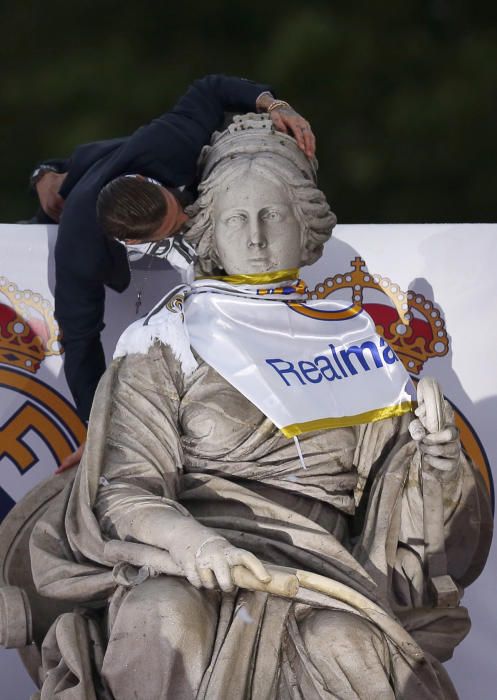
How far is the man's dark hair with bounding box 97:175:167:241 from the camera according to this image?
5023 millimetres

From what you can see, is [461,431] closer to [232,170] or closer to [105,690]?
[232,170]

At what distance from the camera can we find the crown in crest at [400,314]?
5.80 m

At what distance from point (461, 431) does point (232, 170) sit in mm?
1161

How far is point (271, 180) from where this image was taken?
4.90m

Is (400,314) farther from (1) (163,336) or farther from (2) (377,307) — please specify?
(1) (163,336)

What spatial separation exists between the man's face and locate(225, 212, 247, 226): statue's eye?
0.19 meters

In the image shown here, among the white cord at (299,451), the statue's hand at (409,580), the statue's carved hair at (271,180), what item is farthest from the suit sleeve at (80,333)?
the statue's hand at (409,580)

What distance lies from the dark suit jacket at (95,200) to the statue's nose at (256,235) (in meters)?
0.43

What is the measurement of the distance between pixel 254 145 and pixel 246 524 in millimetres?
975

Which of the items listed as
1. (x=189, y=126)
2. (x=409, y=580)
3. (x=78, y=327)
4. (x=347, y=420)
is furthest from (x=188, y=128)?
(x=409, y=580)

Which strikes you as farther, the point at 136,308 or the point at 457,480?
the point at 136,308

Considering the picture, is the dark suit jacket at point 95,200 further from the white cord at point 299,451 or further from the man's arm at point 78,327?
the white cord at point 299,451

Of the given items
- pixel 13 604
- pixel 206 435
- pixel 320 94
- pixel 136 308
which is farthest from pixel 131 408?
pixel 320 94

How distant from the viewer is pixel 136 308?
18.8 ft
